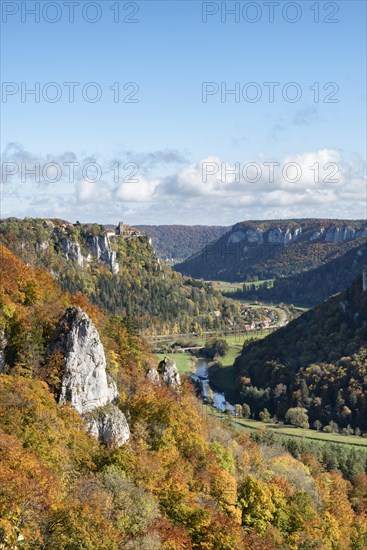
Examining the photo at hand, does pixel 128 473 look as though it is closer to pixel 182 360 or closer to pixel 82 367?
pixel 82 367

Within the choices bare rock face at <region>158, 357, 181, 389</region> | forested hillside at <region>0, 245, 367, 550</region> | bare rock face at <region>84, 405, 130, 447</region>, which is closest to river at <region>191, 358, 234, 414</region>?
bare rock face at <region>158, 357, 181, 389</region>

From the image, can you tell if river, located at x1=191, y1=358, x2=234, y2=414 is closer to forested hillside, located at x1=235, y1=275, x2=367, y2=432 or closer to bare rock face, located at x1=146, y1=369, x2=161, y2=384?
forested hillside, located at x1=235, y1=275, x2=367, y2=432

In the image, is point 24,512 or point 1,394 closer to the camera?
point 24,512

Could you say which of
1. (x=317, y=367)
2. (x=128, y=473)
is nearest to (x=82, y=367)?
(x=128, y=473)

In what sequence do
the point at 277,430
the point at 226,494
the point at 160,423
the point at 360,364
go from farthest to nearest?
1. the point at 360,364
2. the point at 277,430
3. the point at 160,423
4. the point at 226,494

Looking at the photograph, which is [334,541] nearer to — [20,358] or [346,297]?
[20,358]

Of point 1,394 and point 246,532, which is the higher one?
point 1,394

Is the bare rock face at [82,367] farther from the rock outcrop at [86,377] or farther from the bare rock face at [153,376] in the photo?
the bare rock face at [153,376]

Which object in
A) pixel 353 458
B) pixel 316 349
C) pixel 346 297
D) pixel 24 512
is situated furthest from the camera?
pixel 346 297

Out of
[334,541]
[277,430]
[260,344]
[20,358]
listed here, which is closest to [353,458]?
[277,430]
